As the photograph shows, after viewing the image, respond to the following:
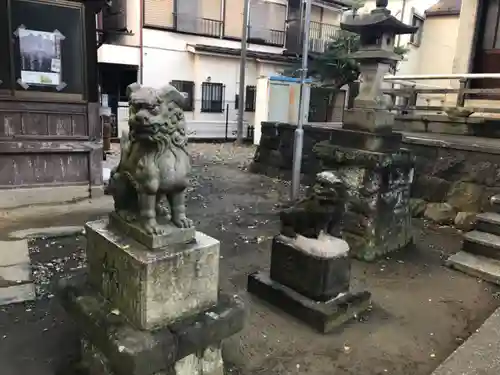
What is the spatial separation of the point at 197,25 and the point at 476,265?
56.7 feet

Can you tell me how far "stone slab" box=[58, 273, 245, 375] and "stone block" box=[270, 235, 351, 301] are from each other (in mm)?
1179

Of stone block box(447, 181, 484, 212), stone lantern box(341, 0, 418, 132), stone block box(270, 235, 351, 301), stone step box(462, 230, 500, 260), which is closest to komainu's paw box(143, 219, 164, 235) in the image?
stone block box(270, 235, 351, 301)

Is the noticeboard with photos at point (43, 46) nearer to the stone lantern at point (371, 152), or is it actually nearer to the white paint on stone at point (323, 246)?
the stone lantern at point (371, 152)

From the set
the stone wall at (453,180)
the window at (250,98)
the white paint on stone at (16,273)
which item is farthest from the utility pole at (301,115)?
the window at (250,98)

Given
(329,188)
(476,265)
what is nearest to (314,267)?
(329,188)

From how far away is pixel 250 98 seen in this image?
2005 centimetres

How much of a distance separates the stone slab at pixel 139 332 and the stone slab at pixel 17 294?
132cm

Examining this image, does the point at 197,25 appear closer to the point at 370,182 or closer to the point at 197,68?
the point at 197,68

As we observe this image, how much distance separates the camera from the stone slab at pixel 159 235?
7.98ft

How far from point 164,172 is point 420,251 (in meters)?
4.62

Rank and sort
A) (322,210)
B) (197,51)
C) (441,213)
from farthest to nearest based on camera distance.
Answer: (197,51) < (441,213) < (322,210)

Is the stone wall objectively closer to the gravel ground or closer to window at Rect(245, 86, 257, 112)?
the gravel ground

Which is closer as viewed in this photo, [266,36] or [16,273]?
[16,273]

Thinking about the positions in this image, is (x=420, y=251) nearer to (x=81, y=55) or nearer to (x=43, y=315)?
(x=43, y=315)
